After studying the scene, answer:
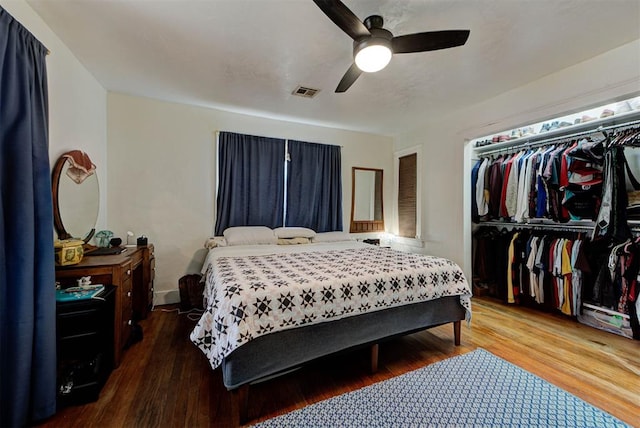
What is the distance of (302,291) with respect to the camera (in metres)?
1.77

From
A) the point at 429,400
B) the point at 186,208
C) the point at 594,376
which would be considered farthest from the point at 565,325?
the point at 186,208

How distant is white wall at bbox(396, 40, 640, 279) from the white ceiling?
14 cm

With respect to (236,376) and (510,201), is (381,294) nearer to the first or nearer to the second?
(236,376)

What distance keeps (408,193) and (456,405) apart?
3.47m

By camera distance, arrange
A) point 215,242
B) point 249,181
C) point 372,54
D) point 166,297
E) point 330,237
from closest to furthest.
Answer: point 372,54
point 215,242
point 166,297
point 249,181
point 330,237

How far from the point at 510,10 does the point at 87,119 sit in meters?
3.75

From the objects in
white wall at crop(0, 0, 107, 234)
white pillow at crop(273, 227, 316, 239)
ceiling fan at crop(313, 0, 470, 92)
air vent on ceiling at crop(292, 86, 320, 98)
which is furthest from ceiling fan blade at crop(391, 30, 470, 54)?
white pillow at crop(273, 227, 316, 239)

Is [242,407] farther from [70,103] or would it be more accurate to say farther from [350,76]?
[70,103]

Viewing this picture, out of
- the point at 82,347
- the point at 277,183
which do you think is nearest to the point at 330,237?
the point at 277,183

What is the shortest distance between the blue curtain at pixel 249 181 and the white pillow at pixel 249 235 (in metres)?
0.26

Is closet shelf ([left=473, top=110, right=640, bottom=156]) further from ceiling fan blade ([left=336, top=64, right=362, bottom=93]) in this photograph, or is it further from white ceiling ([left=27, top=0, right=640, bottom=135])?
ceiling fan blade ([left=336, top=64, right=362, bottom=93])

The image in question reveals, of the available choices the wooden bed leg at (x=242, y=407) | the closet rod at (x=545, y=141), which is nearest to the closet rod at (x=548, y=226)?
the closet rod at (x=545, y=141)

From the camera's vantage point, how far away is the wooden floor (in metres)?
1.63

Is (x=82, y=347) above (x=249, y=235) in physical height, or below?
below
